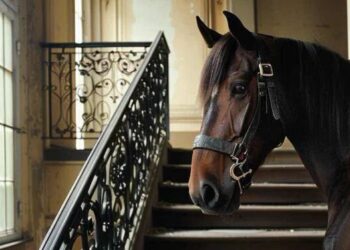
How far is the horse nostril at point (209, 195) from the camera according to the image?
69.9 inches

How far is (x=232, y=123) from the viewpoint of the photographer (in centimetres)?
183

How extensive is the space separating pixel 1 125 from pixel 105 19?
11.3 feet

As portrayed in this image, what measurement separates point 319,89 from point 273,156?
2.97 metres

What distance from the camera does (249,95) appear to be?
6.05 ft

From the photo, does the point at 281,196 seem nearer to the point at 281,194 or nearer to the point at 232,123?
the point at 281,194

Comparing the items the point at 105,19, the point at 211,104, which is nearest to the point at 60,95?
the point at 105,19

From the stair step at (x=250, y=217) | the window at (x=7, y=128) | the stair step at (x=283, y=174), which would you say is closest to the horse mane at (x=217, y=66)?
the stair step at (x=250, y=217)

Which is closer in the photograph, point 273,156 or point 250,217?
point 250,217

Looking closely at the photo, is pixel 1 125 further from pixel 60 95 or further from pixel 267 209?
pixel 267 209

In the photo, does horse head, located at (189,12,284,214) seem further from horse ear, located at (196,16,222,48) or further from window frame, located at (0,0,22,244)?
window frame, located at (0,0,22,244)

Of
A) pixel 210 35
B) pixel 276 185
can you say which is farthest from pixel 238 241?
pixel 210 35

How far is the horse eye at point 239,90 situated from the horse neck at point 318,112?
10 centimetres

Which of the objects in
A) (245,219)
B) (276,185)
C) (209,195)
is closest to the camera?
(209,195)

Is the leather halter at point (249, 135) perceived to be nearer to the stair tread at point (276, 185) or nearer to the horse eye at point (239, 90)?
the horse eye at point (239, 90)
